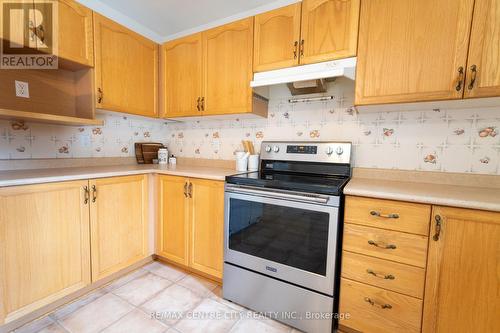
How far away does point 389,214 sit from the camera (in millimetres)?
1150

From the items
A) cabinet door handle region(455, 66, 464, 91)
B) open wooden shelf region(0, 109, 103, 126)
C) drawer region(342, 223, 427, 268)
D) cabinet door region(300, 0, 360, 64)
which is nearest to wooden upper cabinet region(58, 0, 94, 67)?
open wooden shelf region(0, 109, 103, 126)

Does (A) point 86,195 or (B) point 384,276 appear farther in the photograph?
(A) point 86,195

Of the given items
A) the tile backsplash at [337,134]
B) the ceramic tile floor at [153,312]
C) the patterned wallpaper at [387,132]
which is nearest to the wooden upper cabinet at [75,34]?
the tile backsplash at [337,134]

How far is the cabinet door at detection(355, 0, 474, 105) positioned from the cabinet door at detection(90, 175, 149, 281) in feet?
6.05

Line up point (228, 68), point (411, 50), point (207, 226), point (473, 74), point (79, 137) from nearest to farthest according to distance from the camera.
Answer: point (473, 74) < point (411, 50) < point (207, 226) < point (228, 68) < point (79, 137)

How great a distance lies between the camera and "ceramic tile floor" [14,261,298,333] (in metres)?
1.35

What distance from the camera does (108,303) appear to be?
154 cm

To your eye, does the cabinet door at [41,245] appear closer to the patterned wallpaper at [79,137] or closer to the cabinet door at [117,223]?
the cabinet door at [117,223]

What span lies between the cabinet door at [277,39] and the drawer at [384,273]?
1.36m

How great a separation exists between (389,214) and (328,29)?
1229 mm

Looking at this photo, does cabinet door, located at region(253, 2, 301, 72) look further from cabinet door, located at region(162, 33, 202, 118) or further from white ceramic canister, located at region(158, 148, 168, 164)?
white ceramic canister, located at region(158, 148, 168, 164)

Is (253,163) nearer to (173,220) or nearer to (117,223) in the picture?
(173,220)

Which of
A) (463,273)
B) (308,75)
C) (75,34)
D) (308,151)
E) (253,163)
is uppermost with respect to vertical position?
(75,34)

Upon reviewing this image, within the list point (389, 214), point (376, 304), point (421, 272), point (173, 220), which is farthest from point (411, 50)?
point (173, 220)
